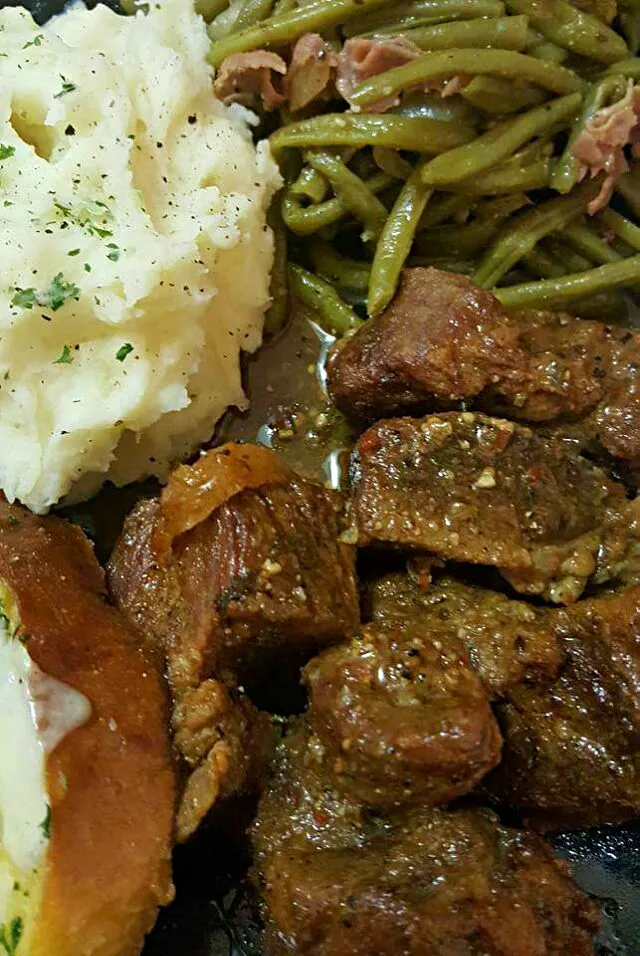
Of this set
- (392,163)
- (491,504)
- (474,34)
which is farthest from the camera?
(392,163)

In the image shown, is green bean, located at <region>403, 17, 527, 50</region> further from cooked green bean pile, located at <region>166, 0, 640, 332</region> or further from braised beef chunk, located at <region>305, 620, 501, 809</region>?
braised beef chunk, located at <region>305, 620, 501, 809</region>

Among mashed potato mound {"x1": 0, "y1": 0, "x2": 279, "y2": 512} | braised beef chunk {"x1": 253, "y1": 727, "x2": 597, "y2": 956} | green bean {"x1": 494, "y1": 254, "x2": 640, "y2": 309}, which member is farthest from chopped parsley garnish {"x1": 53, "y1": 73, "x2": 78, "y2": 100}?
braised beef chunk {"x1": 253, "y1": 727, "x2": 597, "y2": 956}

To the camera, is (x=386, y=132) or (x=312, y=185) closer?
(x=386, y=132)

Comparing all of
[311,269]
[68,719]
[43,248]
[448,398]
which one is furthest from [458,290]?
[68,719]

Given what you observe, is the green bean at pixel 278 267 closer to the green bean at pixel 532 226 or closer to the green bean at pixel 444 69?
the green bean at pixel 444 69

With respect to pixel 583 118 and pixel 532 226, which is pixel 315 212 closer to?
pixel 532 226

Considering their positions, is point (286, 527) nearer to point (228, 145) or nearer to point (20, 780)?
point (20, 780)

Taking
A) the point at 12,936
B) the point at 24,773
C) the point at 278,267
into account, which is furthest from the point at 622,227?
the point at 12,936
